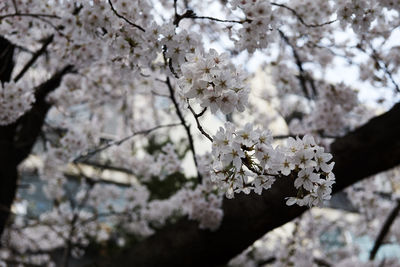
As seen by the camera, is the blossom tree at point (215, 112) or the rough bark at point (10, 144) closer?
the blossom tree at point (215, 112)

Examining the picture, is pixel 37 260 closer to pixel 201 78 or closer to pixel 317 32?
pixel 317 32

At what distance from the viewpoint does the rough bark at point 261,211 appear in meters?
2.80

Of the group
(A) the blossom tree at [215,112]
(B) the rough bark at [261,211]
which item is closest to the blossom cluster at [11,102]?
(A) the blossom tree at [215,112]

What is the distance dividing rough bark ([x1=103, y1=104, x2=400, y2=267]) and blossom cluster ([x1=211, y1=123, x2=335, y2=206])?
1227mm

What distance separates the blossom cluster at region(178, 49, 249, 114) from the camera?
1419 mm

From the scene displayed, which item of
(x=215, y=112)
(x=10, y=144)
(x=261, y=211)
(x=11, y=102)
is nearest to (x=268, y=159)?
(x=215, y=112)

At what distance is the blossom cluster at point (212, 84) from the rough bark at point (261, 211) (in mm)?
1355

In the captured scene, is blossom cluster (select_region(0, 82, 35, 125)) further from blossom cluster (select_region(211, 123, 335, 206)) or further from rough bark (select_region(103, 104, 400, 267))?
blossom cluster (select_region(211, 123, 335, 206))

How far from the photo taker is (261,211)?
9.21 feet

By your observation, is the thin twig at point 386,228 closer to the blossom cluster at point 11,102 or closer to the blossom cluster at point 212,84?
the blossom cluster at point 212,84

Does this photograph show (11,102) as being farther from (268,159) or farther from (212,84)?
(268,159)

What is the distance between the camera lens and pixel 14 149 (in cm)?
427

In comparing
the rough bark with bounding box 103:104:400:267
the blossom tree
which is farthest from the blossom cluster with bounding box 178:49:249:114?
the rough bark with bounding box 103:104:400:267

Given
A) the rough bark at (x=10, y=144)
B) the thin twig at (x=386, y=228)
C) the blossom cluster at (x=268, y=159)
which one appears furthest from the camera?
the thin twig at (x=386, y=228)
